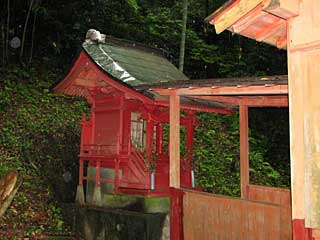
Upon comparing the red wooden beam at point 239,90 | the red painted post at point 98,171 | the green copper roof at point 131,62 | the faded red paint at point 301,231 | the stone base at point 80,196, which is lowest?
the stone base at point 80,196

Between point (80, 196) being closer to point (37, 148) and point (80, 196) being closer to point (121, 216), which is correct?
point (121, 216)

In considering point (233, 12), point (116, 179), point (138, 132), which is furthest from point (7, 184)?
point (233, 12)

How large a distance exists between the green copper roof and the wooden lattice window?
41.7 inches

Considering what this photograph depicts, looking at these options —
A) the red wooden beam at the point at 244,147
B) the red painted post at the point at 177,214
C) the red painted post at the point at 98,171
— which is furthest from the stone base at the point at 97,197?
the red wooden beam at the point at 244,147

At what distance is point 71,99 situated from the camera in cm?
1459

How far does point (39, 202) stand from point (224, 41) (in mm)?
13626

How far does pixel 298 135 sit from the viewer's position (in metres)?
3.27

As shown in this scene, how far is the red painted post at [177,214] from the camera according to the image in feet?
21.3

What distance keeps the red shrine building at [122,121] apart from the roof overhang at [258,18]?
338 centimetres

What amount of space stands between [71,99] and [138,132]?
658cm

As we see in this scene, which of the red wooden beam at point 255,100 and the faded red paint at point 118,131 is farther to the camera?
the faded red paint at point 118,131

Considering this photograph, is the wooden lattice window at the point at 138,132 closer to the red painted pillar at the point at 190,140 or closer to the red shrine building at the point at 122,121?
the red shrine building at the point at 122,121

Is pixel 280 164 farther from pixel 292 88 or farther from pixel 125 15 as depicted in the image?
pixel 292 88

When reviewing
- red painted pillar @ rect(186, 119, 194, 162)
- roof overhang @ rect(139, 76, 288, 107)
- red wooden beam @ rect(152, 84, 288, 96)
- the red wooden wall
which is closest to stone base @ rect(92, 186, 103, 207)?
red painted pillar @ rect(186, 119, 194, 162)
